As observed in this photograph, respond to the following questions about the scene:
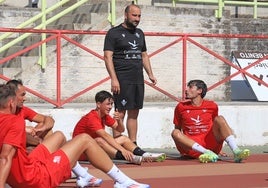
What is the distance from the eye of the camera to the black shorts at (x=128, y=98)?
11.1 meters

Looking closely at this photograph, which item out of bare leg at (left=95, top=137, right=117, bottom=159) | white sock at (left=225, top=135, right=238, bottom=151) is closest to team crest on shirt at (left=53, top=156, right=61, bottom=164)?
bare leg at (left=95, top=137, right=117, bottom=159)

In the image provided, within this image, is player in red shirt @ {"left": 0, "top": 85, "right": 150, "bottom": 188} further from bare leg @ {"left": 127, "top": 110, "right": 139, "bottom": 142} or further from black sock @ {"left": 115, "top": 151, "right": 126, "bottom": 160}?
bare leg @ {"left": 127, "top": 110, "right": 139, "bottom": 142}

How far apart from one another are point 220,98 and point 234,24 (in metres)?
1.97

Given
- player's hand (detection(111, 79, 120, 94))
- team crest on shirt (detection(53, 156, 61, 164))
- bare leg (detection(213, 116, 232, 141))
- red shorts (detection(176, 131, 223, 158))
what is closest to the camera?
team crest on shirt (detection(53, 156, 61, 164))

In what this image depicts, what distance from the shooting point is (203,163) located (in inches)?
422

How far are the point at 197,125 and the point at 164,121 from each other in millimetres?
2047

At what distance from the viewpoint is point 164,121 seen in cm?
1329

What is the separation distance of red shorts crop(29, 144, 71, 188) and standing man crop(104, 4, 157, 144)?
12.5 feet

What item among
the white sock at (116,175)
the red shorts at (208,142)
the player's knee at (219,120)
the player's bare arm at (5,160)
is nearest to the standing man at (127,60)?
the red shorts at (208,142)

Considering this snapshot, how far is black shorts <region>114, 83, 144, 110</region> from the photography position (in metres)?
11.1

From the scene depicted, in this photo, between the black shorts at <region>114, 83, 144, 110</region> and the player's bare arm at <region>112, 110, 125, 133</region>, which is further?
the black shorts at <region>114, 83, 144, 110</region>

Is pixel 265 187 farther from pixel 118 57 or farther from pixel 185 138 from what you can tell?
pixel 118 57

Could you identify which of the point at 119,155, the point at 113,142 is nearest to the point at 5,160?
the point at 113,142

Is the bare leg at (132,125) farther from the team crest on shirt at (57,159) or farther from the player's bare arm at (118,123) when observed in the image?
the team crest on shirt at (57,159)
